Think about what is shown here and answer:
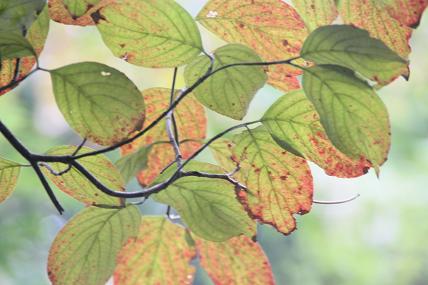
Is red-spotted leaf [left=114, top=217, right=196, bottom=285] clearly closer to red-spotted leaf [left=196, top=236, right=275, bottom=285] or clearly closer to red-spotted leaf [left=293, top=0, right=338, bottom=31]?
red-spotted leaf [left=196, top=236, right=275, bottom=285]

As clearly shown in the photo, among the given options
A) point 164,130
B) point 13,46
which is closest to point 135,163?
point 164,130

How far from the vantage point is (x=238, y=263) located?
17.9 inches

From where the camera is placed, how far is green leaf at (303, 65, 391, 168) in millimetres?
328

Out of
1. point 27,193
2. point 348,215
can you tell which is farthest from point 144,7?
point 348,215

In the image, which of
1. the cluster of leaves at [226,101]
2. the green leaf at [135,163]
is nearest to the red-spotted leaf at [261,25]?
the cluster of leaves at [226,101]

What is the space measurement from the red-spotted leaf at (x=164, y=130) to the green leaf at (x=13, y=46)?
0.49ft

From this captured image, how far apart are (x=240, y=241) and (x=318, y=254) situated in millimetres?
3609

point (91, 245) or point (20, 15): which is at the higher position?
point (20, 15)

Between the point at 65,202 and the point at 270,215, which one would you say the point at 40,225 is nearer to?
the point at 65,202

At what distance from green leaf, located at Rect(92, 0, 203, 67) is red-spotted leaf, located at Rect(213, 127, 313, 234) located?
0.07 metres

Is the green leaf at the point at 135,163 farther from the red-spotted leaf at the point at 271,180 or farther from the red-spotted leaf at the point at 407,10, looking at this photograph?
the red-spotted leaf at the point at 407,10

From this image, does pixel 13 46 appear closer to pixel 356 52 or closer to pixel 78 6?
pixel 78 6

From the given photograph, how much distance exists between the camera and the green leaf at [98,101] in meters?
0.34

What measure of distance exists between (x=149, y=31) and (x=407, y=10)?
13 cm
